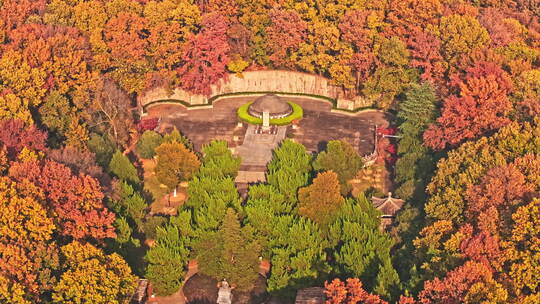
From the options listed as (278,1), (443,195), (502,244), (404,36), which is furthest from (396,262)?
(278,1)

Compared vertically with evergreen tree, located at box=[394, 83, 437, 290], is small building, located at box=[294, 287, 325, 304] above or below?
below

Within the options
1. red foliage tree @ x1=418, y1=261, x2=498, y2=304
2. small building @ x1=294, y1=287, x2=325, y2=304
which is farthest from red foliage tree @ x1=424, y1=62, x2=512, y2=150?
small building @ x1=294, y1=287, x2=325, y2=304

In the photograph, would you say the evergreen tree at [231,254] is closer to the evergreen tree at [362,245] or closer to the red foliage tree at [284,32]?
the evergreen tree at [362,245]

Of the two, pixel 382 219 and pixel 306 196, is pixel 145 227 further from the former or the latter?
pixel 382 219

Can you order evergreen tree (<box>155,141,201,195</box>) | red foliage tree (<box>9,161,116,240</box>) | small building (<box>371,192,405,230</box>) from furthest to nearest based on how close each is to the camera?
evergreen tree (<box>155,141,201,195</box>), small building (<box>371,192,405,230</box>), red foliage tree (<box>9,161,116,240</box>)

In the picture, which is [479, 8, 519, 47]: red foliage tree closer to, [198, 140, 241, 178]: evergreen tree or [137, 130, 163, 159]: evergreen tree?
[198, 140, 241, 178]: evergreen tree

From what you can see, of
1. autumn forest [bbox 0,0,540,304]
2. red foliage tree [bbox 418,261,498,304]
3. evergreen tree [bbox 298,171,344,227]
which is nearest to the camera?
red foliage tree [bbox 418,261,498,304]
